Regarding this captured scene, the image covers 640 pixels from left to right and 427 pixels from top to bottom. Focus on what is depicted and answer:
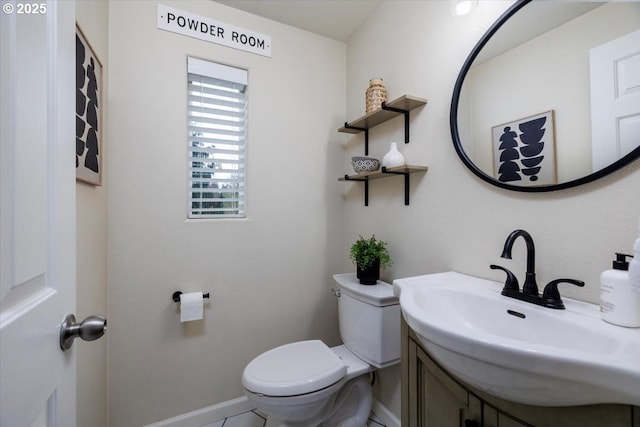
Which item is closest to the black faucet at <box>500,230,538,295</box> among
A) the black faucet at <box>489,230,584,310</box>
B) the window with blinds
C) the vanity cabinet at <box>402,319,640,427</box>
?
the black faucet at <box>489,230,584,310</box>

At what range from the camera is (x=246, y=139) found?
5.49ft

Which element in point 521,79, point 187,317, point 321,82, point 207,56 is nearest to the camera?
point 521,79

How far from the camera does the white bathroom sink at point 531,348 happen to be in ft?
1.57

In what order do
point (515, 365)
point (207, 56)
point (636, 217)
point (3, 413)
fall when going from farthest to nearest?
point (207, 56)
point (636, 217)
point (515, 365)
point (3, 413)

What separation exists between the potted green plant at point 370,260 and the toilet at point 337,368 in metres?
0.05

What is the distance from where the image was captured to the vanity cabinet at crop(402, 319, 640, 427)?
51 cm

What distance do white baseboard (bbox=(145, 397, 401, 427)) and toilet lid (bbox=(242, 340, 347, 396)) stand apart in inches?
20.2

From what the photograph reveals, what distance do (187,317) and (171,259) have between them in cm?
32

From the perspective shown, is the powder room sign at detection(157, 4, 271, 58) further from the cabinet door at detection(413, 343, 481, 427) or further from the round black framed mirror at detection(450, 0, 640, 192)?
the cabinet door at detection(413, 343, 481, 427)

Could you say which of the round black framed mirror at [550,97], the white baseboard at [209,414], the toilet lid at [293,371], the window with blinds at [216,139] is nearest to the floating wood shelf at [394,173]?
the round black framed mirror at [550,97]

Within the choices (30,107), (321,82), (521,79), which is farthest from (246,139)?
(521,79)

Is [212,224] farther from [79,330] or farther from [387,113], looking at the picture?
[387,113]

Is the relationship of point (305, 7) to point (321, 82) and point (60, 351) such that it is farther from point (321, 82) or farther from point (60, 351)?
point (60, 351)
